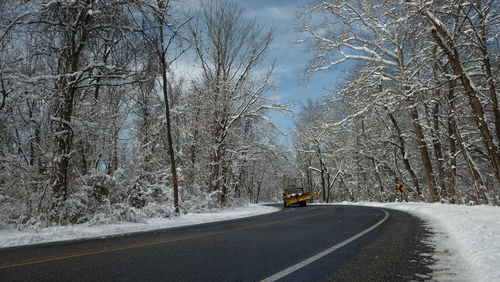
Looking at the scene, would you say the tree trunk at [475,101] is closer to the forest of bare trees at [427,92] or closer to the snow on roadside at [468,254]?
the forest of bare trees at [427,92]

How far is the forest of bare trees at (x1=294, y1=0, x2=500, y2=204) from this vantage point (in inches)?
500

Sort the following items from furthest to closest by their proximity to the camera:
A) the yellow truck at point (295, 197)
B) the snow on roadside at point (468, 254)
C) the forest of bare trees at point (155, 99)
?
the yellow truck at point (295, 197) → the forest of bare trees at point (155, 99) → the snow on roadside at point (468, 254)

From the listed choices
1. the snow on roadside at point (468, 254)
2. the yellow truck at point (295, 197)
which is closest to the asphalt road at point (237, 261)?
the snow on roadside at point (468, 254)

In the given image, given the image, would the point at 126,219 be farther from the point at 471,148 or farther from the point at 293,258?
the point at 471,148

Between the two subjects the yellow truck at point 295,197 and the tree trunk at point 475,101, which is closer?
the tree trunk at point 475,101

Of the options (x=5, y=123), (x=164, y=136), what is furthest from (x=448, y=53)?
(x=164, y=136)

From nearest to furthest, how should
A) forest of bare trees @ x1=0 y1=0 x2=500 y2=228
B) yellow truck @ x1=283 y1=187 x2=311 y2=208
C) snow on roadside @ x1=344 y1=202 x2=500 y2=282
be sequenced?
snow on roadside @ x1=344 y1=202 x2=500 y2=282 → forest of bare trees @ x1=0 y1=0 x2=500 y2=228 → yellow truck @ x1=283 y1=187 x2=311 y2=208

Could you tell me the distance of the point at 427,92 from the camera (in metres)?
21.8

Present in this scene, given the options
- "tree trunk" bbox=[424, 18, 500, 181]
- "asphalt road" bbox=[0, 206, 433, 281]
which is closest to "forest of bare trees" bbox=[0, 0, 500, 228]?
"tree trunk" bbox=[424, 18, 500, 181]

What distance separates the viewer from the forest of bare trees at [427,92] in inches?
500

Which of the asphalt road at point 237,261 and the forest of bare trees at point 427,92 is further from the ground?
the forest of bare trees at point 427,92

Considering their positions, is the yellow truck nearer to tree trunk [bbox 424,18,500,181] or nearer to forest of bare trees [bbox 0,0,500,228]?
forest of bare trees [bbox 0,0,500,228]

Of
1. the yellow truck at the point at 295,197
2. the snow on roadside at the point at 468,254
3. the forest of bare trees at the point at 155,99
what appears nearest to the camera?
the snow on roadside at the point at 468,254

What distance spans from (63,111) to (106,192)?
3.62m
